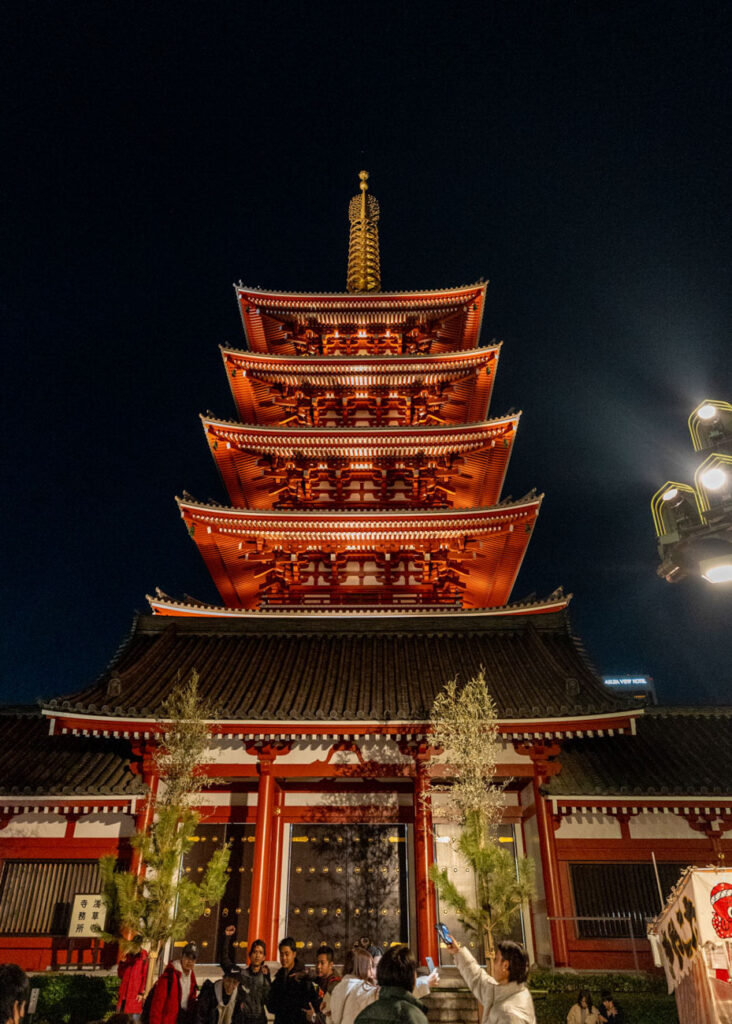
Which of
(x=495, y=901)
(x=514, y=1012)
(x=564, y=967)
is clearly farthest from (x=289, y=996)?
(x=564, y=967)

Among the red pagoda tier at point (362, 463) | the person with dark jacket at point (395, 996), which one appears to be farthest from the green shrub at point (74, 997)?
the person with dark jacket at point (395, 996)

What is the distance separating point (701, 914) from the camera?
8.57 meters

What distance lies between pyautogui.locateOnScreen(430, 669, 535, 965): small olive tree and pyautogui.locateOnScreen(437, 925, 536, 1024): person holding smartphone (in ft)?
19.0

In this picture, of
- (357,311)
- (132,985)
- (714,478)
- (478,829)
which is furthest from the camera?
(357,311)

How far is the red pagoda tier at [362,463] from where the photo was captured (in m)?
20.2

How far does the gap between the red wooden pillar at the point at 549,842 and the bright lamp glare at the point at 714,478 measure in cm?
909

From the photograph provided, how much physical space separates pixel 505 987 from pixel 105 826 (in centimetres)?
1202

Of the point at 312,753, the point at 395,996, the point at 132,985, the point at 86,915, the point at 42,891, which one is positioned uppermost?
the point at 312,753

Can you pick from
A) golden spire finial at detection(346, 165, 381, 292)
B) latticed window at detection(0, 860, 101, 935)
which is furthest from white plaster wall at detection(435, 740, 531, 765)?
golden spire finial at detection(346, 165, 381, 292)

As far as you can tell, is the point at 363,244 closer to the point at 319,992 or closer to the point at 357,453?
the point at 357,453

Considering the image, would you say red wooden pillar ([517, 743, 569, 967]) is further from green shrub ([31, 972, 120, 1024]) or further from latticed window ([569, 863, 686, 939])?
green shrub ([31, 972, 120, 1024])

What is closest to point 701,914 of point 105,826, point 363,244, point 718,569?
point 718,569

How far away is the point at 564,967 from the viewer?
12.3 metres

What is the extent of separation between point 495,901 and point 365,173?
30849mm
